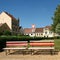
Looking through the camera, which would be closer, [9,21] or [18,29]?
[9,21]

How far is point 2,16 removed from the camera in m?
113

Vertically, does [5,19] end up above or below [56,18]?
above

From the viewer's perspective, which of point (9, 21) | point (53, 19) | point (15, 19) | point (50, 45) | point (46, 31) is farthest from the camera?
point (46, 31)

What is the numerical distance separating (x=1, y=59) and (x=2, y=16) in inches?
3850

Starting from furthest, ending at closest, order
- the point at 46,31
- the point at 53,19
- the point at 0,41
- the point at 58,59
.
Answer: the point at 46,31 → the point at 53,19 → the point at 0,41 → the point at 58,59

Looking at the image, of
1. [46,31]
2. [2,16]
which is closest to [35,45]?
[2,16]

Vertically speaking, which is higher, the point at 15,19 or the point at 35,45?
the point at 15,19

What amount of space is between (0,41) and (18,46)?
2734 mm

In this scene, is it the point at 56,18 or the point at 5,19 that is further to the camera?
the point at 5,19

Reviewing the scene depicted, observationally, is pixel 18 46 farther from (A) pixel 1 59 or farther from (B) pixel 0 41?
(A) pixel 1 59

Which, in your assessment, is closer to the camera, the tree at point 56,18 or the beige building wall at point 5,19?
the tree at point 56,18

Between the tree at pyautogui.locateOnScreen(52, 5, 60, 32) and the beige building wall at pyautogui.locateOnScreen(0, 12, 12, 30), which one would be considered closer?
the tree at pyautogui.locateOnScreen(52, 5, 60, 32)

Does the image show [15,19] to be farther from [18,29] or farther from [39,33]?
[39,33]

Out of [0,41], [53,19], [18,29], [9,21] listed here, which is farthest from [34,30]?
[0,41]
